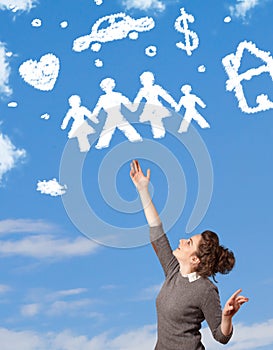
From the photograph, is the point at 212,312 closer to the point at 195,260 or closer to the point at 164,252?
the point at 195,260

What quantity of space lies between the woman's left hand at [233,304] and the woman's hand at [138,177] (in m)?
0.79

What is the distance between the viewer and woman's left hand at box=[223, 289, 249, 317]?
2951 millimetres

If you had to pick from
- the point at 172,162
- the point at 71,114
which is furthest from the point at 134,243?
the point at 71,114

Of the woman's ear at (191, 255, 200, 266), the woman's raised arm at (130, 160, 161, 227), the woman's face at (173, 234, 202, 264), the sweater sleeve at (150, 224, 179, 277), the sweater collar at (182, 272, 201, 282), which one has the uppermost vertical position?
the woman's raised arm at (130, 160, 161, 227)

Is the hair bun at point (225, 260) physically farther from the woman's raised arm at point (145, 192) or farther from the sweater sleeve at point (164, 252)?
the woman's raised arm at point (145, 192)

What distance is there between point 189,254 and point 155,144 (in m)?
0.76

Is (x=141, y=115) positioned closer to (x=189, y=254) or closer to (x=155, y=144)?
(x=155, y=144)

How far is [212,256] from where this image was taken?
316 centimetres

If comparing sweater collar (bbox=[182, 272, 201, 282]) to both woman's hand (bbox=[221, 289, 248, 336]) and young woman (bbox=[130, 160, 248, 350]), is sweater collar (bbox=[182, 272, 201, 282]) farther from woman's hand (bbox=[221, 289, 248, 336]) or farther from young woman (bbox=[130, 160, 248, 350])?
woman's hand (bbox=[221, 289, 248, 336])

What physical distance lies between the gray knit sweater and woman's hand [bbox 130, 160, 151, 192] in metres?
0.54

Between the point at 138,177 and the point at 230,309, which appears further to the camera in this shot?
the point at 138,177

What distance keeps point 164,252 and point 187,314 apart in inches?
13.3

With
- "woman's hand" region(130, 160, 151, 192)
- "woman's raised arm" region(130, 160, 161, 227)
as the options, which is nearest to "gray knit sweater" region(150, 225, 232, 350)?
"woman's raised arm" region(130, 160, 161, 227)

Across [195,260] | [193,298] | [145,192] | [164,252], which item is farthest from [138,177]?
[193,298]
